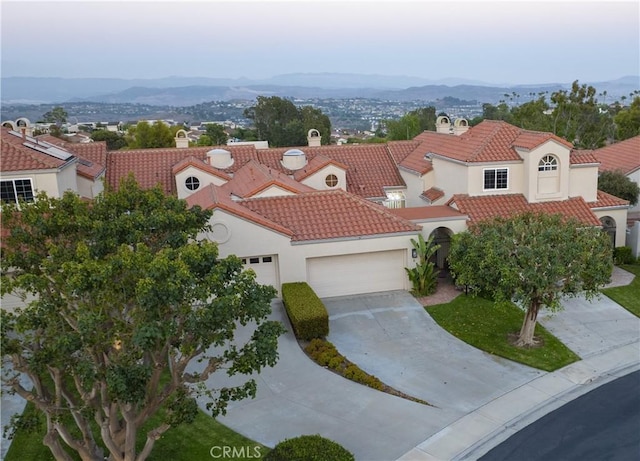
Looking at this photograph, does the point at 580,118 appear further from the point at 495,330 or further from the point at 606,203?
the point at 495,330

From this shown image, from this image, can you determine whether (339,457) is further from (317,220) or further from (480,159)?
(480,159)

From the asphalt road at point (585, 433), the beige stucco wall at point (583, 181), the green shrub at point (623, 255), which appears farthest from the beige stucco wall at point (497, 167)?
the asphalt road at point (585, 433)

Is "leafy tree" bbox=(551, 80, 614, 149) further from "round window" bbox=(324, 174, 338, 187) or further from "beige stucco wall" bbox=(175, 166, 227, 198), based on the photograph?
"beige stucco wall" bbox=(175, 166, 227, 198)

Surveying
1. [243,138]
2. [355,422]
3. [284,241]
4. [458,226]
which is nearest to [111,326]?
[355,422]

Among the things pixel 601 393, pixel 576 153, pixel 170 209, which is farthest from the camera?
pixel 576 153

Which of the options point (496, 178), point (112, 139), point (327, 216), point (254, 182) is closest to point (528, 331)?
point (327, 216)

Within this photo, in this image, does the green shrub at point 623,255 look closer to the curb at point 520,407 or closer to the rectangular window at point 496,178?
the rectangular window at point 496,178

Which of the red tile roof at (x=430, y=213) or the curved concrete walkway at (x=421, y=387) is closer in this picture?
the curved concrete walkway at (x=421, y=387)
